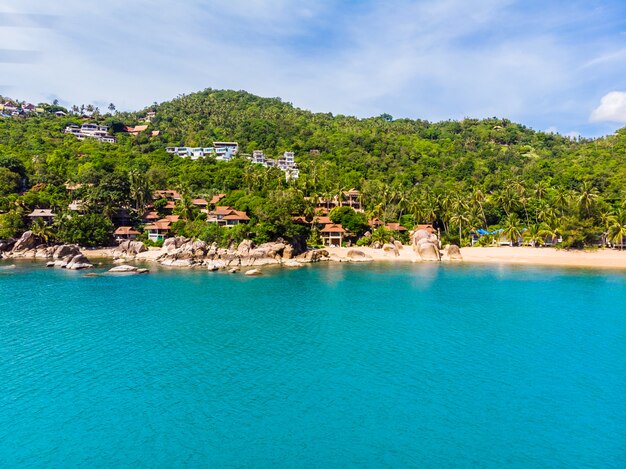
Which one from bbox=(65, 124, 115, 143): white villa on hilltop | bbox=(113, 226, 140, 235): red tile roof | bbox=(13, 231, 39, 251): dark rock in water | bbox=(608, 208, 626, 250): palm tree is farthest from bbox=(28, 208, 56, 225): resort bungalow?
bbox=(608, 208, 626, 250): palm tree

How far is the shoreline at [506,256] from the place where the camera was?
2405 inches

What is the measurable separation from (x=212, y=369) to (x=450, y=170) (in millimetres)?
101427

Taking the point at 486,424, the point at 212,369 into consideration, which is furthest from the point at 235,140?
the point at 486,424

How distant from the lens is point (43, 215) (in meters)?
69.4

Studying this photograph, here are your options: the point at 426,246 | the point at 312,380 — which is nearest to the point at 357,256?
the point at 426,246

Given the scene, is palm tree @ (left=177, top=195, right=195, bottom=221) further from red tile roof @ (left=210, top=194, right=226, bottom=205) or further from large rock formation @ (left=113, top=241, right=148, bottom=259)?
large rock formation @ (left=113, top=241, right=148, bottom=259)

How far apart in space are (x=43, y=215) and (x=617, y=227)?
95462 mm

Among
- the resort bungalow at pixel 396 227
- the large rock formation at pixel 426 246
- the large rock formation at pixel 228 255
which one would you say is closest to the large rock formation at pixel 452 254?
the large rock formation at pixel 426 246

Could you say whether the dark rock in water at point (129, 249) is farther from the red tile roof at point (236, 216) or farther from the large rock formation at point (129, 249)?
the red tile roof at point (236, 216)

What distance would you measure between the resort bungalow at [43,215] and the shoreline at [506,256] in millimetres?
8925

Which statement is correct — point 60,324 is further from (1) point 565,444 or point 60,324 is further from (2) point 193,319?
(1) point 565,444

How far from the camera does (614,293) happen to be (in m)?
41.4

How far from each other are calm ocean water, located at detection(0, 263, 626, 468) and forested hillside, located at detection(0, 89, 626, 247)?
3135 centimetres

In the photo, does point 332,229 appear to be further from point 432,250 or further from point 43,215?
point 43,215
